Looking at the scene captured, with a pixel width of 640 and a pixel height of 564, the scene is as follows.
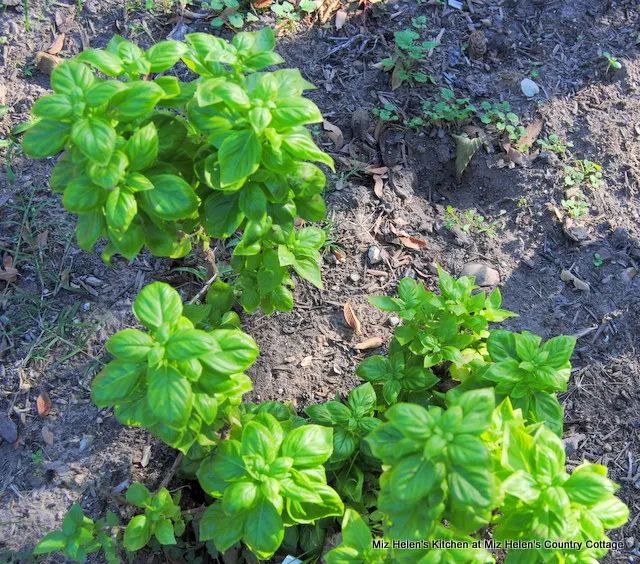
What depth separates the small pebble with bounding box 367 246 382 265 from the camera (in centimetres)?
351

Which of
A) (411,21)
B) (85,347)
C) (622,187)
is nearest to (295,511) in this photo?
(85,347)

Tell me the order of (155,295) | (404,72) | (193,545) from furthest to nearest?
(404,72)
(193,545)
(155,295)

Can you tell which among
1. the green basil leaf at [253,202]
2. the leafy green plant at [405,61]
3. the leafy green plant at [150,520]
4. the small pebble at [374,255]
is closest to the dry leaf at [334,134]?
the leafy green plant at [405,61]

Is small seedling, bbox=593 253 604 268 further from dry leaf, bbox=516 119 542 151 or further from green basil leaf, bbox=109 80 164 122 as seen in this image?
green basil leaf, bbox=109 80 164 122

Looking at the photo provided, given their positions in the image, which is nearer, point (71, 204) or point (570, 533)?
point (570, 533)

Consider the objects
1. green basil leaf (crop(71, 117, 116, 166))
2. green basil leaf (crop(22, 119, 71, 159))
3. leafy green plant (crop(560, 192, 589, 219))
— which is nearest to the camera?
green basil leaf (crop(71, 117, 116, 166))

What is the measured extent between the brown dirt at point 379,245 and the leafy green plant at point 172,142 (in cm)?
122

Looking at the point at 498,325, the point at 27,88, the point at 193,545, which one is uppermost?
the point at 27,88

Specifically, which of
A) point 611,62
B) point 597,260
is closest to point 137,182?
point 597,260

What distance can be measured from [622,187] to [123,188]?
10.3 feet

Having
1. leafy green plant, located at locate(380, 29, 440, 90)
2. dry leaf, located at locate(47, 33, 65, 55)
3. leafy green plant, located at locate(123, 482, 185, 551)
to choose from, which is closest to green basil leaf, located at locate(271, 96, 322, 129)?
leafy green plant, located at locate(123, 482, 185, 551)

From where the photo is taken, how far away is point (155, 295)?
1957 mm

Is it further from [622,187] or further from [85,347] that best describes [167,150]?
[622,187]

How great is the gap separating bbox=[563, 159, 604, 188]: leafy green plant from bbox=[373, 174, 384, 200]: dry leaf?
114cm
